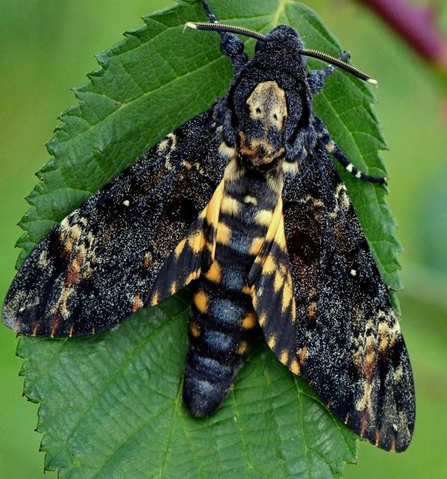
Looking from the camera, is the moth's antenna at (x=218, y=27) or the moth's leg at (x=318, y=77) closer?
the moth's antenna at (x=218, y=27)

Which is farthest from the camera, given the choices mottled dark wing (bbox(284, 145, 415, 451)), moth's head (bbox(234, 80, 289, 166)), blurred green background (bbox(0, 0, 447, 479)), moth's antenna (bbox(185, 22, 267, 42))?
blurred green background (bbox(0, 0, 447, 479))

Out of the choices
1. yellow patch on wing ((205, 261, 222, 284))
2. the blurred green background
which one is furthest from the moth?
the blurred green background

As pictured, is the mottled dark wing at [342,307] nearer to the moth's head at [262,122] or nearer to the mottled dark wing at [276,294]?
the mottled dark wing at [276,294]

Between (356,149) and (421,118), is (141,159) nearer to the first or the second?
(356,149)

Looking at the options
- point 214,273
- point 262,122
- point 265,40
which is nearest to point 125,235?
point 214,273

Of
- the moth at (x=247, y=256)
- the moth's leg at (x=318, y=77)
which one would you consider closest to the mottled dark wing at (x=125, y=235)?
the moth at (x=247, y=256)

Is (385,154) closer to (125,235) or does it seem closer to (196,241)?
(196,241)

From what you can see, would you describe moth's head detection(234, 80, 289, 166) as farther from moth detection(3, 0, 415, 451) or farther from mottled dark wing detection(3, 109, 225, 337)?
mottled dark wing detection(3, 109, 225, 337)
